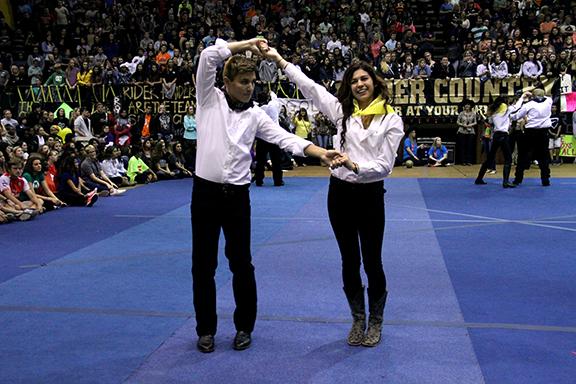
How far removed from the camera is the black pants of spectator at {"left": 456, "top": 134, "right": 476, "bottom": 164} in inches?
706

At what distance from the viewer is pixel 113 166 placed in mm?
13766

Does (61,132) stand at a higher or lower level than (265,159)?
higher

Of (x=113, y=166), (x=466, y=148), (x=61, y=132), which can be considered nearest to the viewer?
(x=113, y=166)

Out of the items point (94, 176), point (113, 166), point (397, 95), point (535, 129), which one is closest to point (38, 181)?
point (94, 176)

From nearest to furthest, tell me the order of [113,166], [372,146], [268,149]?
1. [372,146]
2. [268,149]
3. [113,166]

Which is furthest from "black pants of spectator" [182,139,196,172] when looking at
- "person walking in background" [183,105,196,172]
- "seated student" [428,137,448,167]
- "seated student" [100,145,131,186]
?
"seated student" [428,137,448,167]

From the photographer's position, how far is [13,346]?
434 cm

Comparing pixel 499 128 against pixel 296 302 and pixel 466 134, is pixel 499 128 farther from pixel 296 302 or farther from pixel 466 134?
pixel 296 302

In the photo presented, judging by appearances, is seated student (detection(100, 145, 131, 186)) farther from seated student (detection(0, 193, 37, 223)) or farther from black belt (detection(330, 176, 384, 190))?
black belt (detection(330, 176, 384, 190))

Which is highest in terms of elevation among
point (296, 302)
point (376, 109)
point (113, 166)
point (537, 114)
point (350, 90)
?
point (350, 90)

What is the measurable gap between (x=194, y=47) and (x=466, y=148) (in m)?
8.81

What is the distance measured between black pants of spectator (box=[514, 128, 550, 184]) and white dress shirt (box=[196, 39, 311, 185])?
9.50m

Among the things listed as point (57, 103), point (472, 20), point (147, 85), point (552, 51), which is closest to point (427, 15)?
point (472, 20)

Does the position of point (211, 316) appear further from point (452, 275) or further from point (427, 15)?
point (427, 15)
